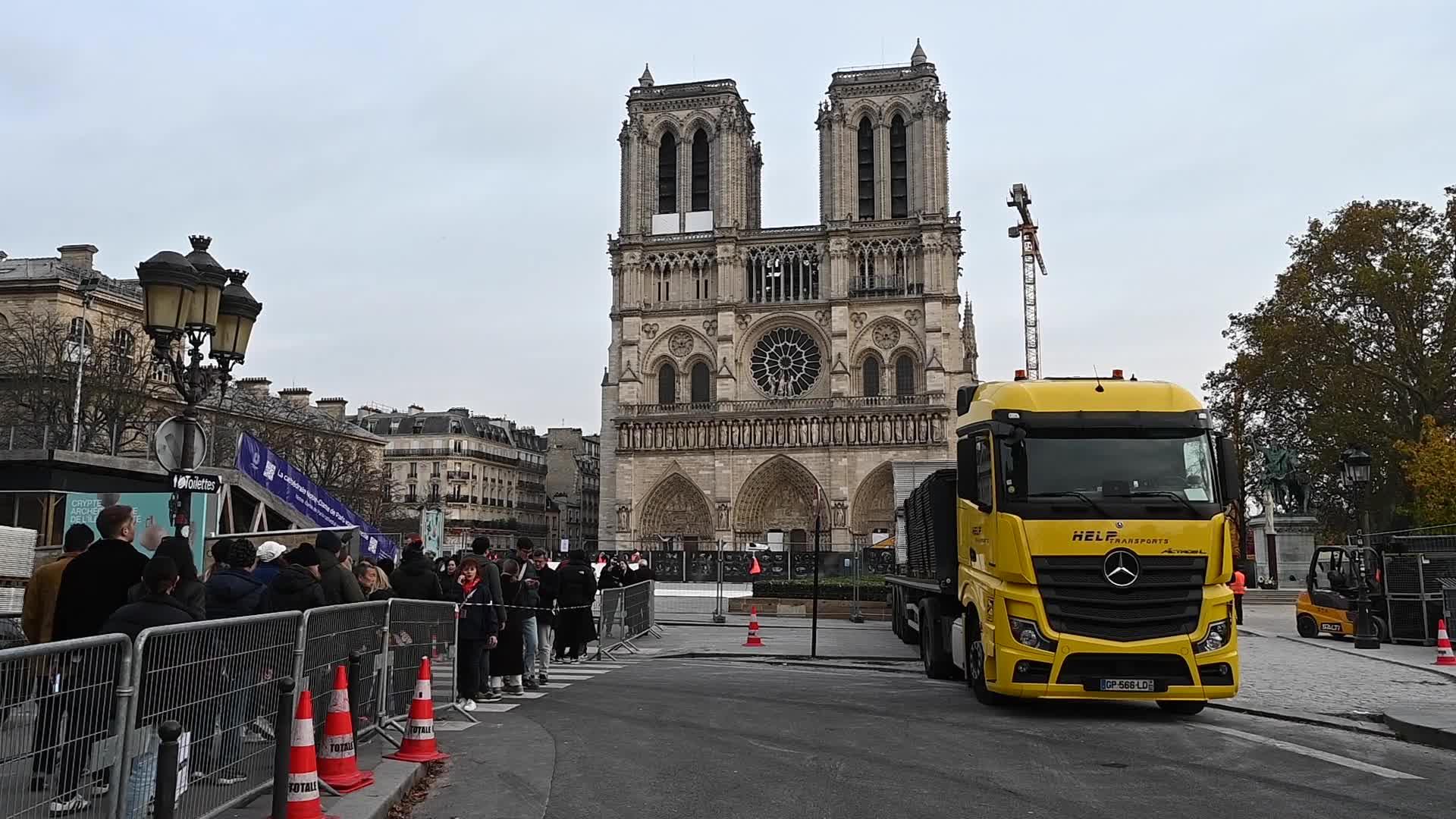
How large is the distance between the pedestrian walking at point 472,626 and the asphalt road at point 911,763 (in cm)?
50

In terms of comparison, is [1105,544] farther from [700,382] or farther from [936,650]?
[700,382]

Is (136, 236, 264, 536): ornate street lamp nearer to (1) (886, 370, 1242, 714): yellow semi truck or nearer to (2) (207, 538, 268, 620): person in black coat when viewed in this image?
(2) (207, 538, 268, 620): person in black coat

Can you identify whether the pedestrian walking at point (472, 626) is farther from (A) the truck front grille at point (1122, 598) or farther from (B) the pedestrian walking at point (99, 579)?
(A) the truck front grille at point (1122, 598)

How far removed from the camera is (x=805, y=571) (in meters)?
42.2

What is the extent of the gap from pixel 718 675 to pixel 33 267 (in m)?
38.6

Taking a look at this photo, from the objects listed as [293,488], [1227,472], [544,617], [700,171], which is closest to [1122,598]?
[1227,472]

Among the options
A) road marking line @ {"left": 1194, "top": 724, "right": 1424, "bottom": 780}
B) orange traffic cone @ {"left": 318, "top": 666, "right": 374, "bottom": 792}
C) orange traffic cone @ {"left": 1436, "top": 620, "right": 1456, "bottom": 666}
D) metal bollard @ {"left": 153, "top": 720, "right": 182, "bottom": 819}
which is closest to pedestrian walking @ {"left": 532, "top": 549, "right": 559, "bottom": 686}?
orange traffic cone @ {"left": 318, "top": 666, "right": 374, "bottom": 792}

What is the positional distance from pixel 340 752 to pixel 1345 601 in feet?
55.8

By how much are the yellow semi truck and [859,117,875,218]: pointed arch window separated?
48089mm

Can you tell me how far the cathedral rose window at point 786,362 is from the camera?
187 feet

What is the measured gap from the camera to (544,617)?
13.1 metres

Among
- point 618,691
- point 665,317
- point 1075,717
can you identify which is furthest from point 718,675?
point 665,317

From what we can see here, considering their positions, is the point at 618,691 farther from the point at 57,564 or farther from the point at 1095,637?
the point at 57,564

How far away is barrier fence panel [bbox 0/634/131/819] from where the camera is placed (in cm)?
380
